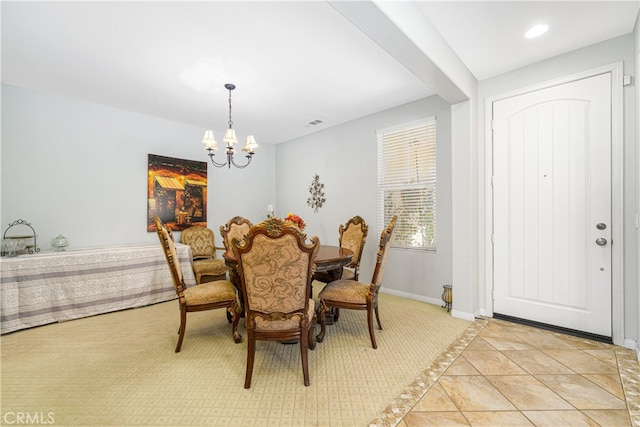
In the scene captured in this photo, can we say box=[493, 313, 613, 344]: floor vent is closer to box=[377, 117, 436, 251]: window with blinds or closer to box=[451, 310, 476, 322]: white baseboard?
box=[451, 310, 476, 322]: white baseboard

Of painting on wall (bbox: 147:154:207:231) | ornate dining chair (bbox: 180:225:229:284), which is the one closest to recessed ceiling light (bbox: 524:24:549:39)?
ornate dining chair (bbox: 180:225:229:284)

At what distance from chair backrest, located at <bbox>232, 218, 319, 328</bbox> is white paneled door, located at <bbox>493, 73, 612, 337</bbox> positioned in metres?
2.48

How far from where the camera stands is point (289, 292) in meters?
1.87

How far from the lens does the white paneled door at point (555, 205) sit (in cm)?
251

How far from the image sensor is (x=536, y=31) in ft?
7.72

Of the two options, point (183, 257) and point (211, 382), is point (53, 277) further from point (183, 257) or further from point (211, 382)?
point (211, 382)

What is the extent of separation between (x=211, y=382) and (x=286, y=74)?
3031 millimetres

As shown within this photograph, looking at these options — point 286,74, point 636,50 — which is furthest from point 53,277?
point 636,50

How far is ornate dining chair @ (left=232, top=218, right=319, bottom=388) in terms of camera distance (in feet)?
5.85

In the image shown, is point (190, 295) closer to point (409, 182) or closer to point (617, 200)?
point (409, 182)

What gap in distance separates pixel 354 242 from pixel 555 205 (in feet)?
7.18

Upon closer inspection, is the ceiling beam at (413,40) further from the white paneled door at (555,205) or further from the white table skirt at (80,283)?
the white table skirt at (80,283)

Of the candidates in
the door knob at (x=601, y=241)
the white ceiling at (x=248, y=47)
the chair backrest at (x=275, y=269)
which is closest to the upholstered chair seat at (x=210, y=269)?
the white ceiling at (x=248, y=47)

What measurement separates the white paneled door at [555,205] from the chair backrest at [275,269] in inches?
97.5
